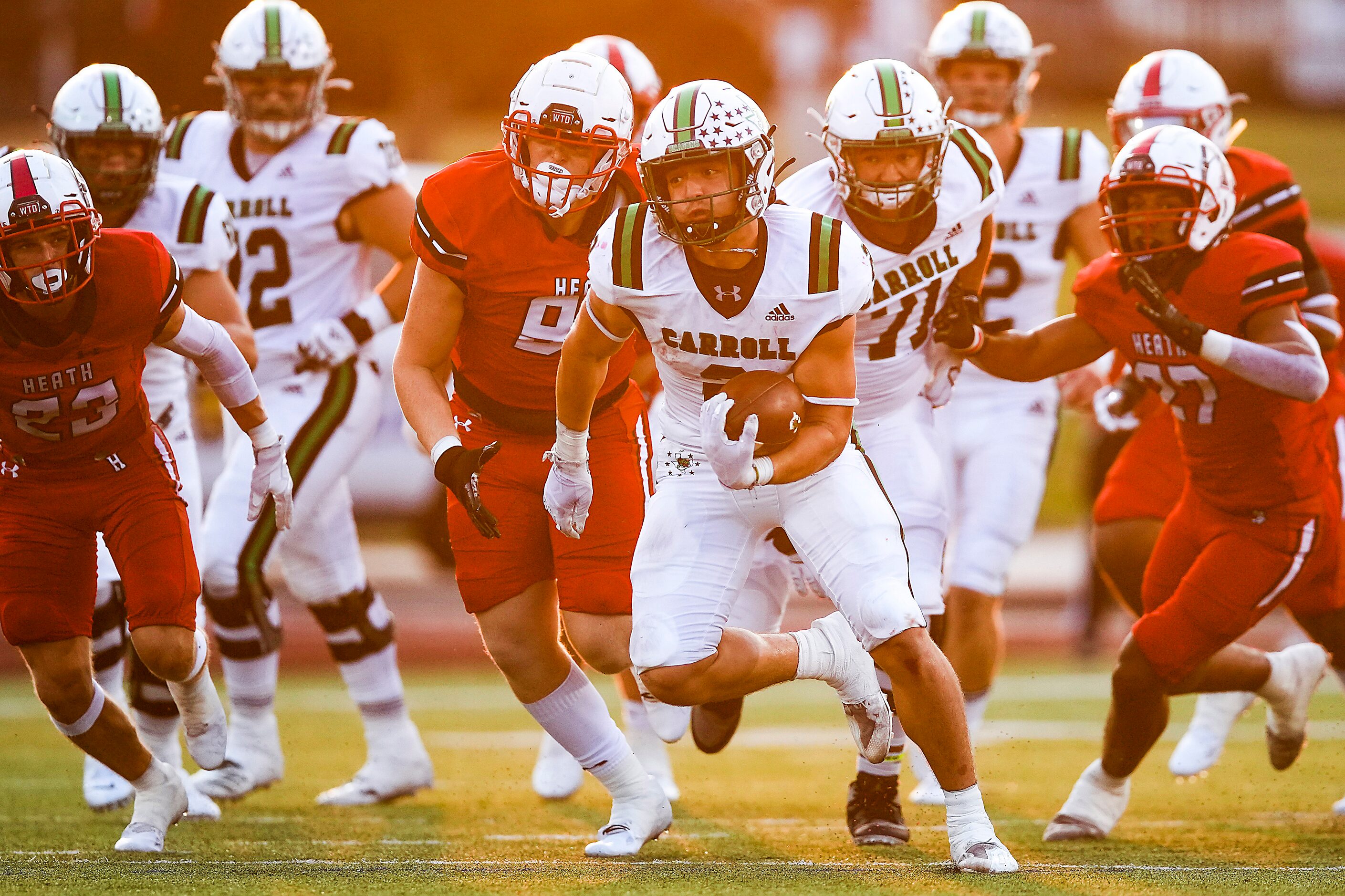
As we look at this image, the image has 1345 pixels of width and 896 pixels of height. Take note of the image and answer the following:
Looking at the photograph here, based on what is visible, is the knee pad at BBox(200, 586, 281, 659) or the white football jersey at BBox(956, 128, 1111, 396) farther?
the white football jersey at BBox(956, 128, 1111, 396)

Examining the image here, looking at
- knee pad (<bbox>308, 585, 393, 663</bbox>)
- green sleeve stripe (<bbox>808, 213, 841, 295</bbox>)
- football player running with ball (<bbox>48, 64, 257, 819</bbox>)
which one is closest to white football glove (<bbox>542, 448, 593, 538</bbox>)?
green sleeve stripe (<bbox>808, 213, 841, 295</bbox>)

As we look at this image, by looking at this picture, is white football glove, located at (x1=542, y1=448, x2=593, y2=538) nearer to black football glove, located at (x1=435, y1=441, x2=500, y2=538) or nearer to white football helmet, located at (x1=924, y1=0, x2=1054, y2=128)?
black football glove, located at (x1=435, y1=441, x2=500, y2=538)

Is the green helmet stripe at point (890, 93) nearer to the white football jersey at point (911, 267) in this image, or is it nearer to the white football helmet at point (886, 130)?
the white football helmet at point (886, 130)

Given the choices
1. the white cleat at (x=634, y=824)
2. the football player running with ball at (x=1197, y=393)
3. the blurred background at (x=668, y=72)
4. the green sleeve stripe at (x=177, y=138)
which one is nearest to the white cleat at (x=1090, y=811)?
the football player running with ball at (x=1197, y=393)

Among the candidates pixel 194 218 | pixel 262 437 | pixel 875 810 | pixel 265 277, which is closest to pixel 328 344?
pixel 265 277

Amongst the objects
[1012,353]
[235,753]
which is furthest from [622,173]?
[235,753]

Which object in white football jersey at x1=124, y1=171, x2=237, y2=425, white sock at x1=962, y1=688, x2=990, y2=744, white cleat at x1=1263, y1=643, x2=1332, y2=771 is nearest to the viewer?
white cleat at x1=1263, y1=643, x2=1332, y2=771

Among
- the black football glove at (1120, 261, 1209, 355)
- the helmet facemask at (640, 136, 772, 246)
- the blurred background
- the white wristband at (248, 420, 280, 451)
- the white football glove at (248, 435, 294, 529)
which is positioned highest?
the helmet facemask at (640, 136, 772, 246)

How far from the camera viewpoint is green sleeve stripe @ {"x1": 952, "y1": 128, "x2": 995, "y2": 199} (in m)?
4.82

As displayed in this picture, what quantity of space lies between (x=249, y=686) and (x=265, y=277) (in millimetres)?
1313

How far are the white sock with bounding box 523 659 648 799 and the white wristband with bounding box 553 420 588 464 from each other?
0.66m

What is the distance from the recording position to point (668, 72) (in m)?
17.6

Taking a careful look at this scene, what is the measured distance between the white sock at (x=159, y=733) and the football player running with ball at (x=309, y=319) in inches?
8.7

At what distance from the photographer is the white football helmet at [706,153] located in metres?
3.98
